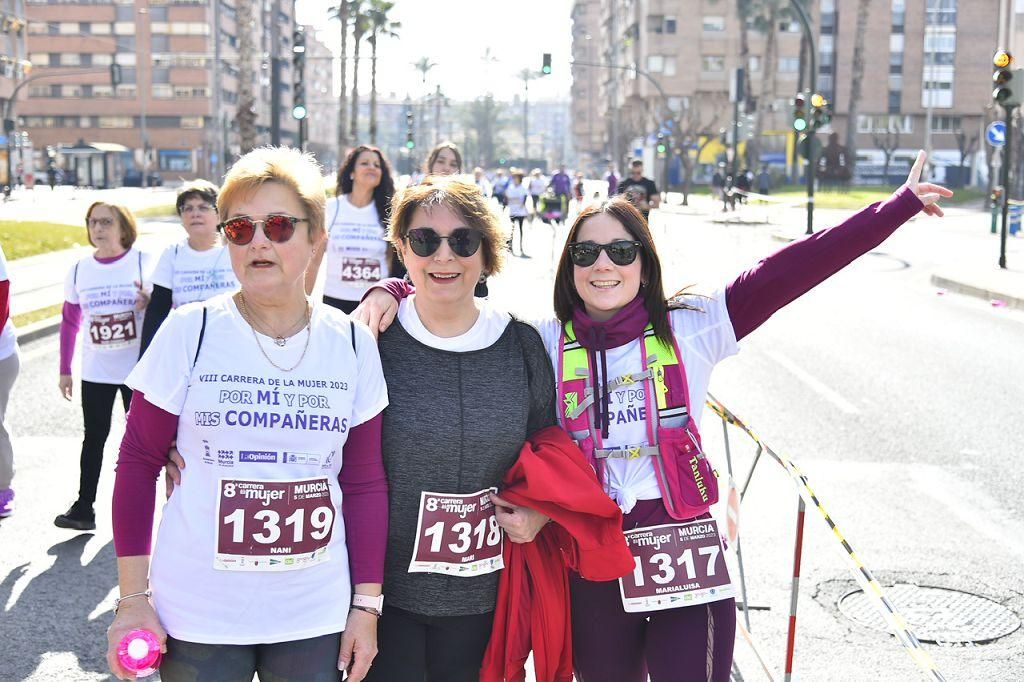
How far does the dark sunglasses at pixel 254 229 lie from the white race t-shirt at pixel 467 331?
1.51ft

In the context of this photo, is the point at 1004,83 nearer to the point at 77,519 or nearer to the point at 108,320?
the point at 108,320

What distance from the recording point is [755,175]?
65438mm

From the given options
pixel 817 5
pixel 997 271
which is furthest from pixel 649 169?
pixel 997 271

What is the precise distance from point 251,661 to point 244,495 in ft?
1.26

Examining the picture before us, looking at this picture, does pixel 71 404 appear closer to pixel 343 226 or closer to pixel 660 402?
pixel 343 226

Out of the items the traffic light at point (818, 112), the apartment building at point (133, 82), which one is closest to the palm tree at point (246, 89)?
the traffic light at point (818, 112)

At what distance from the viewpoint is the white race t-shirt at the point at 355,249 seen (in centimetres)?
759

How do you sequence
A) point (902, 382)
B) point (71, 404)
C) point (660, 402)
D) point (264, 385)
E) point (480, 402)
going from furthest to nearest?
point (902, 382)
point (71, 404)
point (660, 402)
point (480, 402)
point (264, 385)

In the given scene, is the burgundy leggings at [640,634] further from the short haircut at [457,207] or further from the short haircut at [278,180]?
the short haircut at [278,180]

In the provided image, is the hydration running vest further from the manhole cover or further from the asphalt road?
the manhole cover

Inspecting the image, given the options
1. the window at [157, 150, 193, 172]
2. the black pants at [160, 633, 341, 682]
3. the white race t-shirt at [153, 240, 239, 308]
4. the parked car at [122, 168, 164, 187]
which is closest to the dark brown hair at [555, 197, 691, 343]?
the black pants at [160, 633, 341, 682]

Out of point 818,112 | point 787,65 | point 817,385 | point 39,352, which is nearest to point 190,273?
point 817,385

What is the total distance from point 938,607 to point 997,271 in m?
17.0

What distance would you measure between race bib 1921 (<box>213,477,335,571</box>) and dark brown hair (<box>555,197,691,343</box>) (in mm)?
1033
